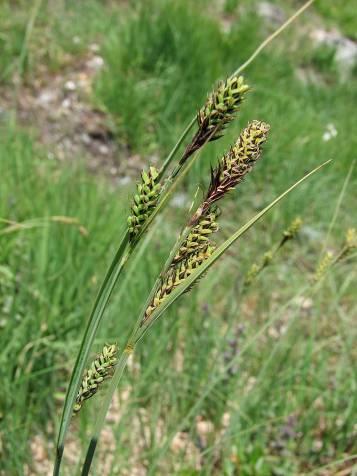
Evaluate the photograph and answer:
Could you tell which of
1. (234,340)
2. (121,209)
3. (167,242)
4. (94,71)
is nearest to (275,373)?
(234,340)

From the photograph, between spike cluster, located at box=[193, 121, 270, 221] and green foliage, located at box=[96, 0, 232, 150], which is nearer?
spike cluster, located at box=[193, 121, 270, 221]

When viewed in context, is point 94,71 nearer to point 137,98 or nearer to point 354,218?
point 137,98

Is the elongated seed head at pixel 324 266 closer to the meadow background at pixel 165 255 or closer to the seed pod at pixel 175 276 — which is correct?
the meadow background at pixel 165 255

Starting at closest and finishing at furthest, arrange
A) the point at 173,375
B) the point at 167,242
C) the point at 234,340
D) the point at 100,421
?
the point at 100,421, the point at 173,375, the point at 234,340, the point at 167,242

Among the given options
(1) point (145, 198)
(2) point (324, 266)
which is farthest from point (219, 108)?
(2) point (324, 266)

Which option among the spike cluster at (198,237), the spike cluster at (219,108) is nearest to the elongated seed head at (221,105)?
the spike cluster at (219,108)

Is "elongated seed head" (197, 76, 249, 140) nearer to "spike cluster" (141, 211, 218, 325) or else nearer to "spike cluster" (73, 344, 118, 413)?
"spike cluster" (141, 211, 218, 325)

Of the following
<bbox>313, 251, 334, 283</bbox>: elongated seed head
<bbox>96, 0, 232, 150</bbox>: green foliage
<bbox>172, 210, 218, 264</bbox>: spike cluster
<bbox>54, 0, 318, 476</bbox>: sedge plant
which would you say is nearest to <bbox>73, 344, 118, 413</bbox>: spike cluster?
<bbox>54, 0, 318, 476</bbox>: sedge plant
